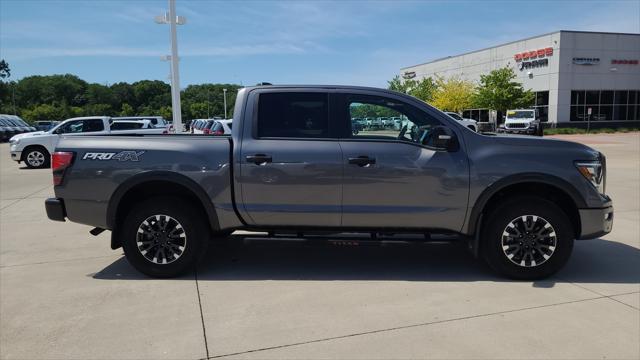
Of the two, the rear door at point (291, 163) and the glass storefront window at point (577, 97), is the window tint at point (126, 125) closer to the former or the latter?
the rear door at point (291, 163)

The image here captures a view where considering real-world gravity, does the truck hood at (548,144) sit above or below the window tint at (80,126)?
below

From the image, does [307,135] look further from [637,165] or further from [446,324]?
[637,165]

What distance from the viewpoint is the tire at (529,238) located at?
4801mm

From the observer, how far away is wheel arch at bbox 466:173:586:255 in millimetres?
4750

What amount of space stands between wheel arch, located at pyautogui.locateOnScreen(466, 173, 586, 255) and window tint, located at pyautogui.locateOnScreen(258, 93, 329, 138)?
1.66 metres

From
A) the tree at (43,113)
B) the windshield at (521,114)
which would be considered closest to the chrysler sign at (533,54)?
the windshield at (521,114)

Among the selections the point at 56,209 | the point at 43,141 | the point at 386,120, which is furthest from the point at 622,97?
the point at 56,209

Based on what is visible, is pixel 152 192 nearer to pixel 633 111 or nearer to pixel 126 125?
pixel 126 125

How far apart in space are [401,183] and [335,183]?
2.09 ft

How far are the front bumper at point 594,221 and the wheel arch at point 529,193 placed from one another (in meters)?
0.06

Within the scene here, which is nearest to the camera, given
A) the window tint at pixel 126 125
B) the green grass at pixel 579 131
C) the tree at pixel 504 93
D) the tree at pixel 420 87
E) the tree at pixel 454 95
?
the window tint at pixel 126 125

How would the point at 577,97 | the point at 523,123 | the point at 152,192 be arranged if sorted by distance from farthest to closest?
the point at 577,97 < the point at 523,123 < the point at 152,192

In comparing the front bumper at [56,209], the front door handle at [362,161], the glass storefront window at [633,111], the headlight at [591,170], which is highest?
the glass storefront window at [633,111]

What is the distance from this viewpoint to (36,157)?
1795cm
